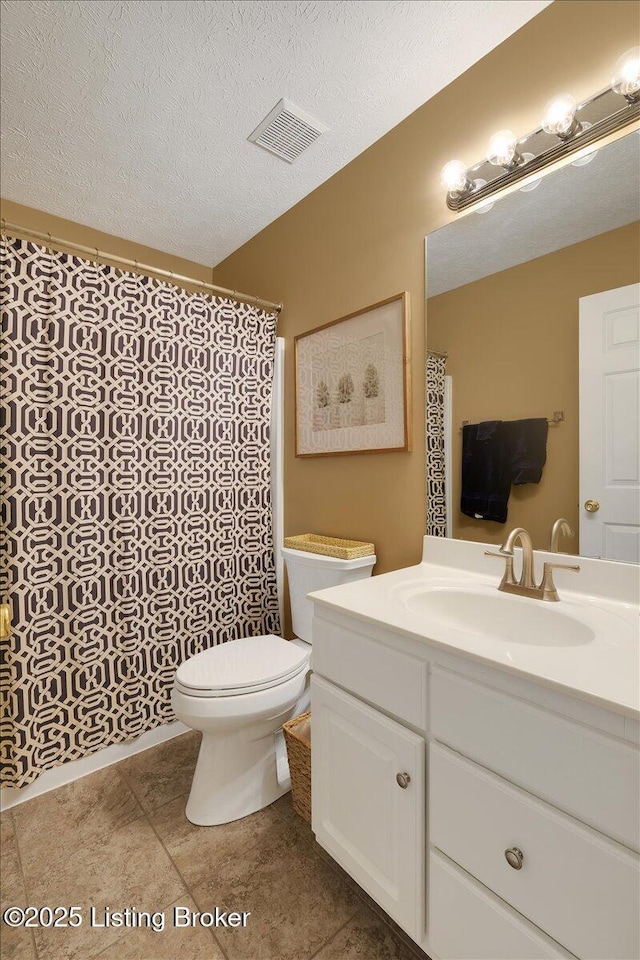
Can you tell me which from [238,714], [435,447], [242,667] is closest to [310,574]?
[242,667]

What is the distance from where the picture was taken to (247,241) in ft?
7.78

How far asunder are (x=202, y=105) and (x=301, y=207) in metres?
0.62

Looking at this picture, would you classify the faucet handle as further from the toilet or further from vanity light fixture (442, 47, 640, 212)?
vanity light fixture (442, 47, 640, 212)

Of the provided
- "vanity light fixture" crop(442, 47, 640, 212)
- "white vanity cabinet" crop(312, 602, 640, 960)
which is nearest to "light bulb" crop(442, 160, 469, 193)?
"vanity light fixture" crop(442, 47, 640, 212)

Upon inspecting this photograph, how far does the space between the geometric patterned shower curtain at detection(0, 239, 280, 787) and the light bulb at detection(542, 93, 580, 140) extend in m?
1.31

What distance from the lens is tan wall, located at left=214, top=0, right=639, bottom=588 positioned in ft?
3.87

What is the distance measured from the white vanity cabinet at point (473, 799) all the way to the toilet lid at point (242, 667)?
28 centimetres

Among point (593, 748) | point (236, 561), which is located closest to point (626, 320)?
point (593, 748)

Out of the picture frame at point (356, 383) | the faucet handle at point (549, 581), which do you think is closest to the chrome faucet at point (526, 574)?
the faucet handle at point (549, 581)

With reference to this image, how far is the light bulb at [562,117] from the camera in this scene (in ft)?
3.68

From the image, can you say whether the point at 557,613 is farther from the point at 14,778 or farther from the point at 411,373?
the point at 14,778

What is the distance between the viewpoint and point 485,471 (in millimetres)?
1358

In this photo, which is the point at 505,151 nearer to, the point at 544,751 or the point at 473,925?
the point at 544,751

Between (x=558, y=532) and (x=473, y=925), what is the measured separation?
87 cm
